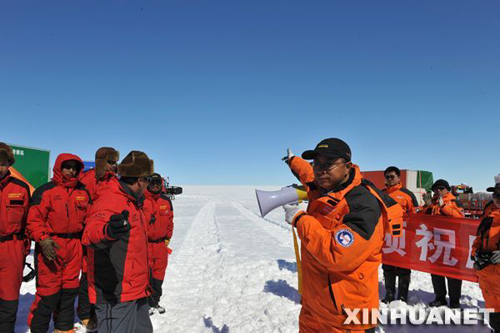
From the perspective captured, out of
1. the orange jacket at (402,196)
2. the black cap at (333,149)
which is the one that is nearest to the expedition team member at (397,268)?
the orange jacket at (402,196)

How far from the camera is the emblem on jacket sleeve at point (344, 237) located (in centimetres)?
193

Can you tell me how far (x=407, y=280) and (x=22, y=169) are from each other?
36.1ft

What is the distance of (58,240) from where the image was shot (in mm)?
3783

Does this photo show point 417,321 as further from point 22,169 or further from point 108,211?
point 22,169

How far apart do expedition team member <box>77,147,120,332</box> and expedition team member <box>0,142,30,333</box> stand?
2.46 ft

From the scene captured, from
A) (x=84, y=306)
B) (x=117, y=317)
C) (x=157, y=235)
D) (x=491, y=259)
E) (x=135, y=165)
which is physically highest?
(x=135, y=165)

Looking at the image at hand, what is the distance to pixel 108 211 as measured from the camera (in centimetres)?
260

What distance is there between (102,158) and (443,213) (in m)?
5.89

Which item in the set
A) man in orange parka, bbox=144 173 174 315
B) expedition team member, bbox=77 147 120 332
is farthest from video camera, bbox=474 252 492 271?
expedition team member, bbox=77 147 120 332

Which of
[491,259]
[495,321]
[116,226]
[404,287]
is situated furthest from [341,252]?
[404,287]

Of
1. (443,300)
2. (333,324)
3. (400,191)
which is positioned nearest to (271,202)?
(333,324)

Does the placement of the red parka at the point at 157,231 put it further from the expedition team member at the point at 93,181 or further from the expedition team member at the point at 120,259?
the expedition team member at the point at 120,259

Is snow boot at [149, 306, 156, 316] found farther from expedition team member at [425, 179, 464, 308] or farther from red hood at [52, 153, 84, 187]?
expedition team member at [425, 179, 464, 308]

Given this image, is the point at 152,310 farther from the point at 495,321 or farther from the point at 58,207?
the point at 495,321
